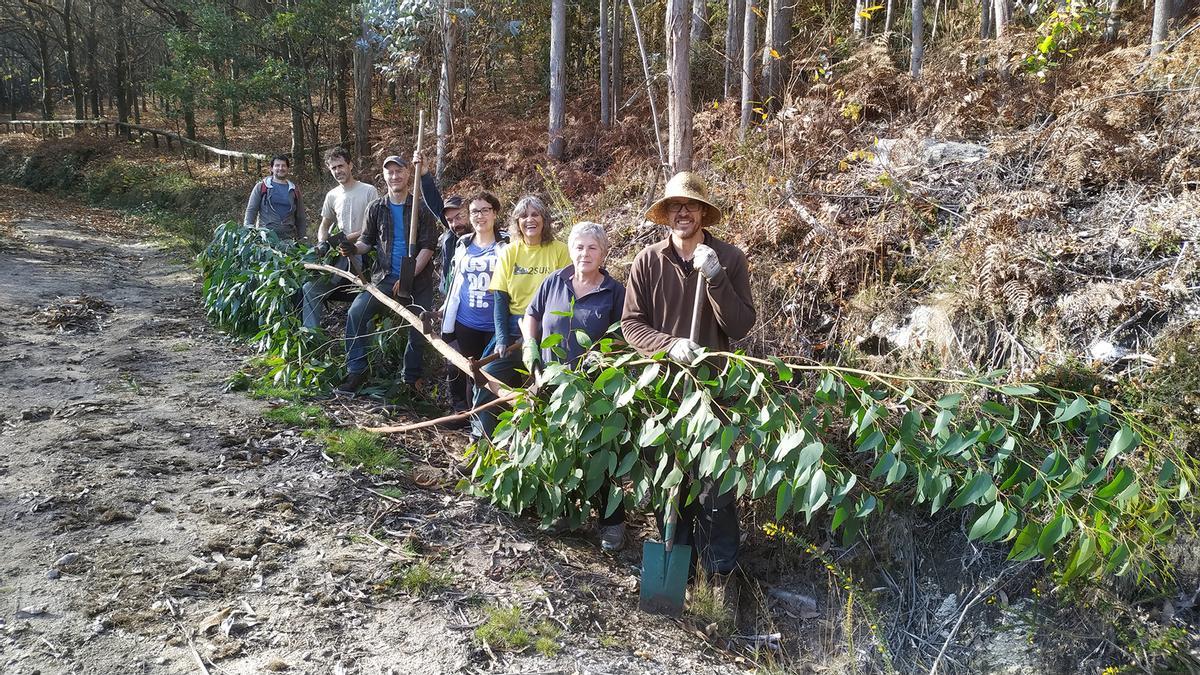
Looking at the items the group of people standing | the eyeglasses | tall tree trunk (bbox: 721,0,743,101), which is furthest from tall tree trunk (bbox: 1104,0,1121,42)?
the eyeglasses

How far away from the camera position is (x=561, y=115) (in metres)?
12.4

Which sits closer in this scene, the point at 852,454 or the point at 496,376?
the point at 852,454

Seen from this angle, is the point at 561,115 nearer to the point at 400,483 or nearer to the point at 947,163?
the point at 947,163

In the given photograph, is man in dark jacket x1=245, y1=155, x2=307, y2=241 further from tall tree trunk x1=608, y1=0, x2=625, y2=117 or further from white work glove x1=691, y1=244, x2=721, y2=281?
white work glove x1=691, y1=244, x2=721, y2=281

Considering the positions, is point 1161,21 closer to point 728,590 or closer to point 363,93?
point 728,590

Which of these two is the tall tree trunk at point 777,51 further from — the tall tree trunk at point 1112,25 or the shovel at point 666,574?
the shovel at point 666,574

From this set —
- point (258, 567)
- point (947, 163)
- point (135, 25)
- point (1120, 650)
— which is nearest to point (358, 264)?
point (258, 567)

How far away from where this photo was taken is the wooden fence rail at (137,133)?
21078mm

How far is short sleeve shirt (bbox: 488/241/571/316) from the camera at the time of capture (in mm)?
5246

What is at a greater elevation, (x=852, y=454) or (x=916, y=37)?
(x=916, y=37)

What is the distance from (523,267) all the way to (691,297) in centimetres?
144

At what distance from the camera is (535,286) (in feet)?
17.3

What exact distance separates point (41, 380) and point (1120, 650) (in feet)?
24.7

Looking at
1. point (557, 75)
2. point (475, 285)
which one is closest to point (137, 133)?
point (557, 75)
